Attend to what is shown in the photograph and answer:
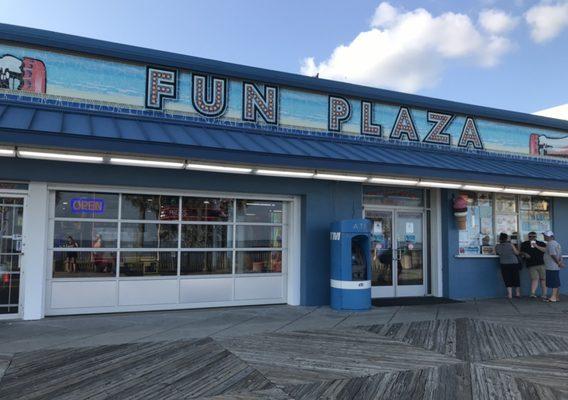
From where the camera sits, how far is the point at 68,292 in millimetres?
8547

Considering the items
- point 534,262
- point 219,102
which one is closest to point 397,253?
point 534,262

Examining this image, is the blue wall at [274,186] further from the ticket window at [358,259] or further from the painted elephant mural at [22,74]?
the painted elephant mural at [22,74]

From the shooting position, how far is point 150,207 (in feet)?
30.2

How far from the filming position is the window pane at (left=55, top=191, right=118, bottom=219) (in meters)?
8.58

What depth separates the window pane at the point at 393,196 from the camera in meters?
11.2

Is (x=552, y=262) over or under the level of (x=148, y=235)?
under

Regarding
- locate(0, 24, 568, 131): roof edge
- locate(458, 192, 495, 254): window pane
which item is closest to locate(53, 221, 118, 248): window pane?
locate(0, 24, 568, 131): roof edge

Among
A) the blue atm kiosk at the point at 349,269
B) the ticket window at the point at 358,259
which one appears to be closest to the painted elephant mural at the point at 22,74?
the blue atm kiosk at the point at 349,269

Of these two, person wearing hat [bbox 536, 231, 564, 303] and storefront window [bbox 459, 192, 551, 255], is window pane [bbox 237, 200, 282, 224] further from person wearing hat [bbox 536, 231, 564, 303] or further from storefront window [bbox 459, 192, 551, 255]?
person wearing hat [bbox 536, 231, 564, 303]

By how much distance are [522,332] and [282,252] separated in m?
4.78

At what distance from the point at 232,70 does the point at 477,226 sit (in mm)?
7222

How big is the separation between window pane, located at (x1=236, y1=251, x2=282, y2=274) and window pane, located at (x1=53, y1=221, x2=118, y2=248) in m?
2.53

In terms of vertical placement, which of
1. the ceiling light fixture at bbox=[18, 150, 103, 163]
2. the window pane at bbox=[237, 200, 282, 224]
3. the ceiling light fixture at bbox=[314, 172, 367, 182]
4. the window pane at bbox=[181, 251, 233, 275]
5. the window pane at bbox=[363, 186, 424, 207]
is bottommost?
the window pane at bbox=[181, 251, 233, 275]

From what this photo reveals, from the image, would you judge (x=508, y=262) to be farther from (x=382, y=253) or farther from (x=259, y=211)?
(x=259, y=211)
